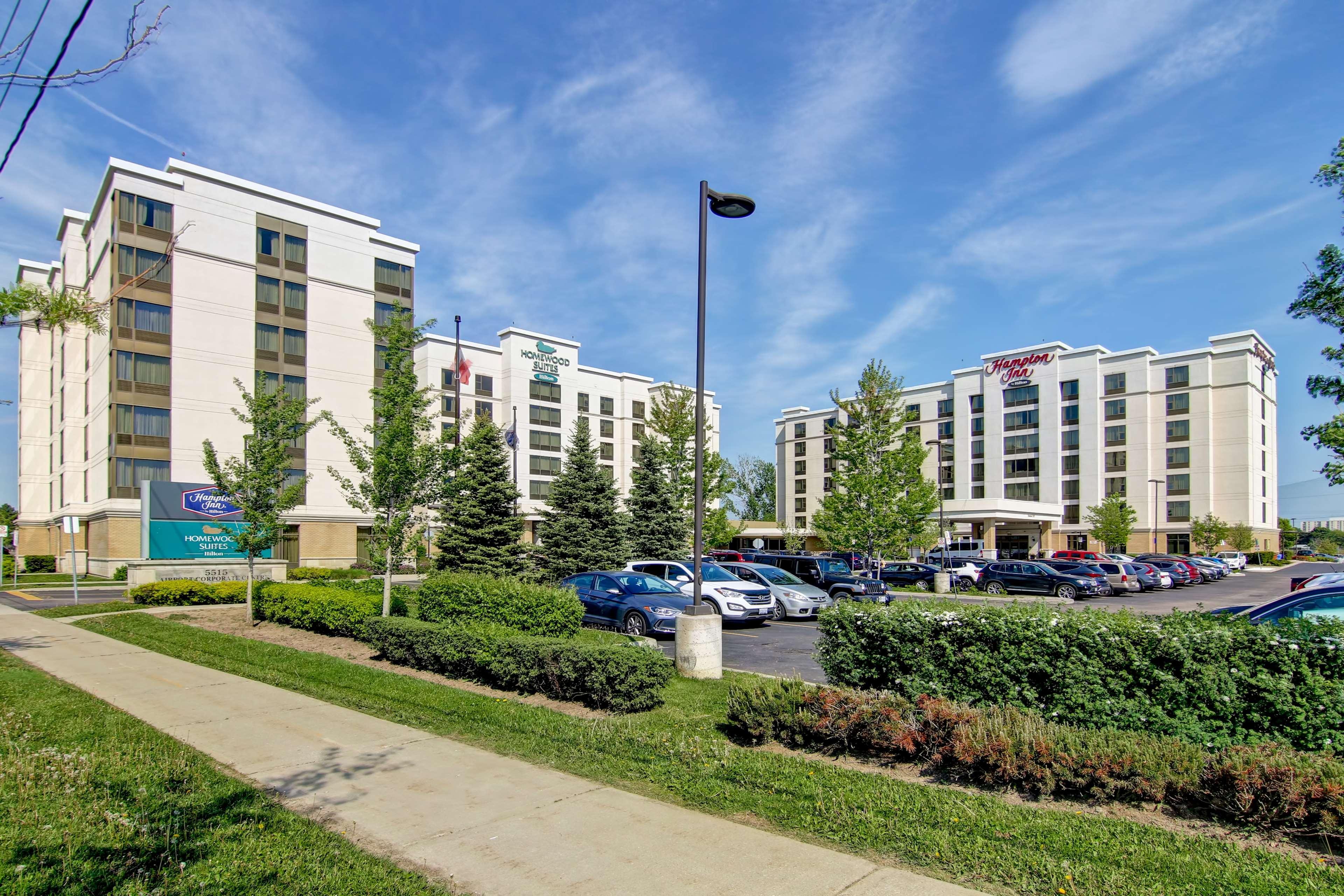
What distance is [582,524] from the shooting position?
94.1ft

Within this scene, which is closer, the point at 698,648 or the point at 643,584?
the point at 698,648

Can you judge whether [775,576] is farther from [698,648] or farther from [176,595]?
[176,595]

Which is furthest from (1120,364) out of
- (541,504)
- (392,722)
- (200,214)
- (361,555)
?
(392,722)

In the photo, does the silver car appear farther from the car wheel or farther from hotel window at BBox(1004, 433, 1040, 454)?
hotel window at BBox(1004, 433, 1040, 454)

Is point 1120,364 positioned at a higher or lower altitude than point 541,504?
higher

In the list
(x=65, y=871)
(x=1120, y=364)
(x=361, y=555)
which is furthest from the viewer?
(x=1120, y=364)

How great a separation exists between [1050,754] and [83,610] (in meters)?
25.3

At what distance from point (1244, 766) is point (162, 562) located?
3519 centimetres

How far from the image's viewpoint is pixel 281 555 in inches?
1677

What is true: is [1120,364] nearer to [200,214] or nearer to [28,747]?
[200,214]

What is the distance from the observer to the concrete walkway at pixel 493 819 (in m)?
4.58

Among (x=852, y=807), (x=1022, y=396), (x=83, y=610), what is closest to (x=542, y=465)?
(x=83, y=610)

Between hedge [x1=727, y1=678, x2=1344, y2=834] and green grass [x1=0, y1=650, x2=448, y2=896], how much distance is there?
4.02m

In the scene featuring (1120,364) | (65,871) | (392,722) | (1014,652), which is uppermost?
(1120,364)
